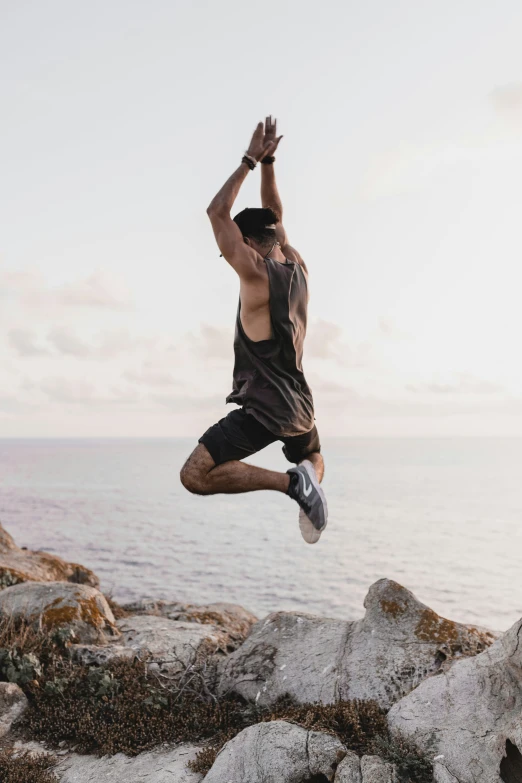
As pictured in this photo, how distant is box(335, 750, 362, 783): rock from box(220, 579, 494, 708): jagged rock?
175cm

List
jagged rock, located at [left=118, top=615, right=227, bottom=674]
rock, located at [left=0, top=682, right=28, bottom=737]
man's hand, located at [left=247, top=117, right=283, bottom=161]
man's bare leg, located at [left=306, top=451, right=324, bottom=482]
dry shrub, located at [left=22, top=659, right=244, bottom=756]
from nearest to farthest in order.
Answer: man's hand, located at [left=247, top=117, right=283, bottom=161]
man's bare leg, located at [left=306, top=451, right=324, bottom=482]
dry shrub, located at [left=22, top=659, right=244, bottom=756]
rock, located at [left=0, top=682, right=28, bottom=737]
jagged rock, located at [left=118, top=615, right=227, bottom=674]

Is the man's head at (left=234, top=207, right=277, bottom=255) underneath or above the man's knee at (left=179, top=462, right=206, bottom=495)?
above

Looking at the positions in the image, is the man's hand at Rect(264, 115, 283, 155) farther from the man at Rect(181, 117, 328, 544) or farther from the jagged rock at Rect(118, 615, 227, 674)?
the jagged rock at Rect(118, 615, 227, 674)

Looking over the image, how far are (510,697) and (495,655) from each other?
503 millimetres

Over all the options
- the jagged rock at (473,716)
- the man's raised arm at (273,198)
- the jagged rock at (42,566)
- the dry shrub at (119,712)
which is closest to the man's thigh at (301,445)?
the man's raised arm at (273,198)

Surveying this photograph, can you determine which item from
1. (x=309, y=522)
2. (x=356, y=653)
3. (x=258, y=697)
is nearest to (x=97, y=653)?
(x=258, y=697)

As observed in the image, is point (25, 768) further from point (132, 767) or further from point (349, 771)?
point (349, 771)

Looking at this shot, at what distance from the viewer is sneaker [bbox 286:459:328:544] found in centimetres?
725

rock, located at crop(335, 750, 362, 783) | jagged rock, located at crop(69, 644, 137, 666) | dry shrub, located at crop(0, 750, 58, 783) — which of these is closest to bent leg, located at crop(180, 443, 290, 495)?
rock, located at crop(335, 750, 362, 783)

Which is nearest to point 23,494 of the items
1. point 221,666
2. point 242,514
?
point 242,514

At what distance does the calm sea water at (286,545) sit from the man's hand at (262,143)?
18.2 meters

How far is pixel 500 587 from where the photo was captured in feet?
113

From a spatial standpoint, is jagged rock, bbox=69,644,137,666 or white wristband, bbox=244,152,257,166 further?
jagged rock, bbox=69,644,137,666

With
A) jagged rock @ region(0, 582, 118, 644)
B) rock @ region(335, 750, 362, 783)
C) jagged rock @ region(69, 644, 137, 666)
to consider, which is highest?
jagged rock @ region(0, 582, 118, 644)
